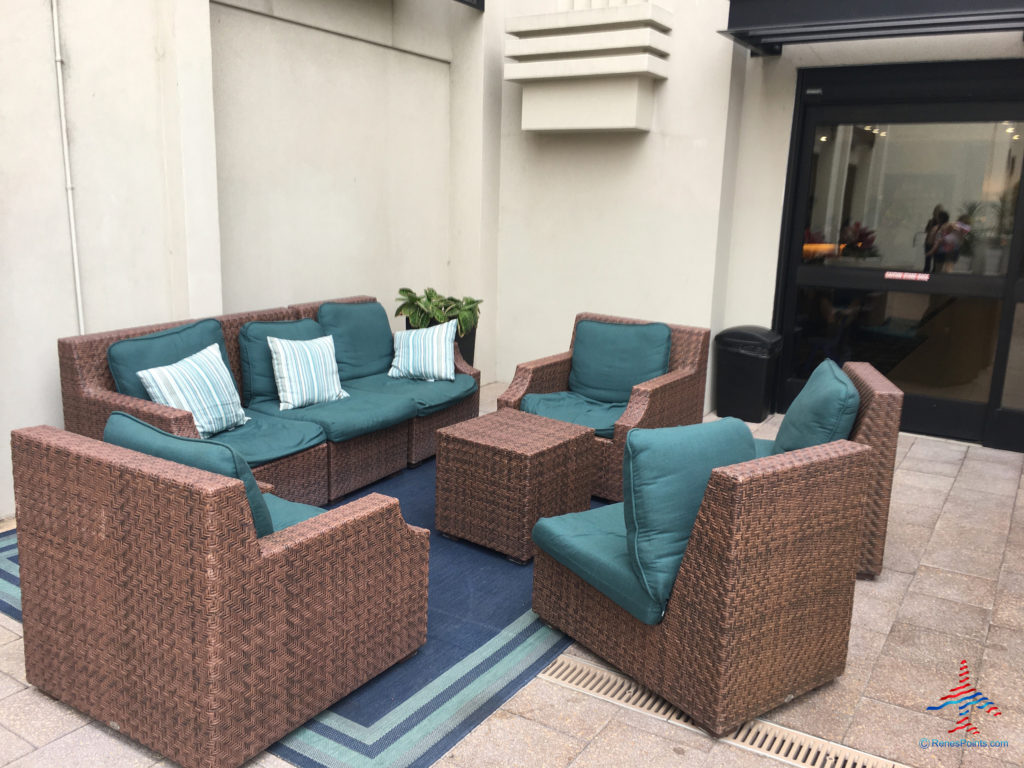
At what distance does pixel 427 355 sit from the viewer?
5.20 m

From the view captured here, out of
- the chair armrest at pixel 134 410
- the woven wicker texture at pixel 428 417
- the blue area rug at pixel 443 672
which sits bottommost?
the blue area rug at pixel 443 672

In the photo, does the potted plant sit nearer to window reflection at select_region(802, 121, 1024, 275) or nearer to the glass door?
the glass door

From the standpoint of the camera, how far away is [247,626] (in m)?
2.25

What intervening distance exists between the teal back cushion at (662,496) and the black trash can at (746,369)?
3.60 metres

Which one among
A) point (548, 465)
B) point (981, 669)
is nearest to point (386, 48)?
point (548, 465)

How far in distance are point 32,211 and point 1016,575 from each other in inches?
188

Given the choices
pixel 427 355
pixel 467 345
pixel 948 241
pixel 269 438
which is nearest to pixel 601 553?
pixel 269 438

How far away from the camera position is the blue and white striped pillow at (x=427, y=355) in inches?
204

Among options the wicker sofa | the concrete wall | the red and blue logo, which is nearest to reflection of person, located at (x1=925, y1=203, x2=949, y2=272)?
the concrete wall

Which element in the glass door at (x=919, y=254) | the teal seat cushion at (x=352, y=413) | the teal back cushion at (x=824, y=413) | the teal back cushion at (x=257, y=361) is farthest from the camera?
the glass door at (x=919, y=254)

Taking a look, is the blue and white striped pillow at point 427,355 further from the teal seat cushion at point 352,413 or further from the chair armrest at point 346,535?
the chair armrest at point 346,535

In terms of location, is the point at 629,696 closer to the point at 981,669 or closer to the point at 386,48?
the point at 981,669

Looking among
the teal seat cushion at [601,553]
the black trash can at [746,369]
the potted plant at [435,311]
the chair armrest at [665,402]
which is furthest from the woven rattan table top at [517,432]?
the black trash can at [746,369]

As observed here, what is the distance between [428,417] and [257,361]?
1.04 meters
